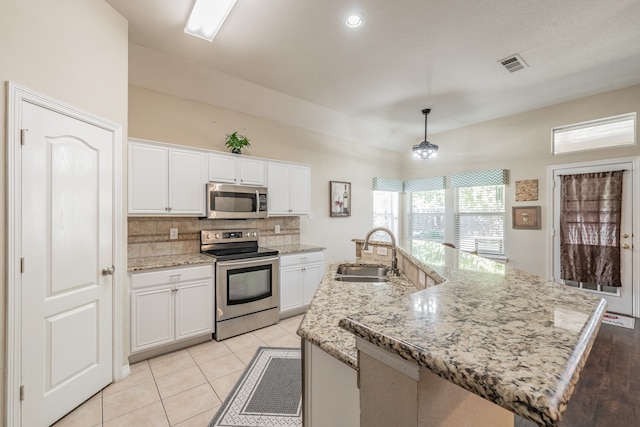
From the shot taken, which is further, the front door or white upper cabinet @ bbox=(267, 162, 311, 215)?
white upper cabinet @ bbox=(267, 162, 311, 215)

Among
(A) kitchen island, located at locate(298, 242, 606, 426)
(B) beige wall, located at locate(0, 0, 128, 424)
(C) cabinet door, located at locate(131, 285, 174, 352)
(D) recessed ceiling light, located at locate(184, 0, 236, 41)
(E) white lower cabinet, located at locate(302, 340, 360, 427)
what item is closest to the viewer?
(A) kitchen island, located at locate(298, 242, 606, 426)

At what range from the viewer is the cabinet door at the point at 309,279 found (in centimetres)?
379

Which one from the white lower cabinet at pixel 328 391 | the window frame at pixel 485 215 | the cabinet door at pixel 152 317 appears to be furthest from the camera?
the window frame at pixel 485 215

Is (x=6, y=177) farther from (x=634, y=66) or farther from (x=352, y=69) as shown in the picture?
(x=634, y=66)

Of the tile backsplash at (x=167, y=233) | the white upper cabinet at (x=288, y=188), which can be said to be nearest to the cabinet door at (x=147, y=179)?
the tile backsplash at (x=167, y=233)

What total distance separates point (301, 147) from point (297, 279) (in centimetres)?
209

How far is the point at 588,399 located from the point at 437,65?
3247mm

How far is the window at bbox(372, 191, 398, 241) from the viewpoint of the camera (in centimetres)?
571

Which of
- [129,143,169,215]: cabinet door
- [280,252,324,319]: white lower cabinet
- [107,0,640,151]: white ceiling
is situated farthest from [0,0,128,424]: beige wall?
[280,252,324,319]: white lower cabinet

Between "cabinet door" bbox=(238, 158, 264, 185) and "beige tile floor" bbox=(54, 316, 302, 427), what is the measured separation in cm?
186

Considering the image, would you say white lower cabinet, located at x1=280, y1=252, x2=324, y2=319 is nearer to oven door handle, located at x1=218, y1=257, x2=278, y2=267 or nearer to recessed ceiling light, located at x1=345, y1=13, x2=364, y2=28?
oven door handle, located at x1=218, y1=257, x2=278, y2=267

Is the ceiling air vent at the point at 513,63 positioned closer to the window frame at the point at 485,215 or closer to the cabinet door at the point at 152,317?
the window frame at the point at 485,215

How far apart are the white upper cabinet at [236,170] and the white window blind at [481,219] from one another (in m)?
3.69

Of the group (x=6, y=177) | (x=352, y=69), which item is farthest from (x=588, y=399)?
(x=6, y=177)
